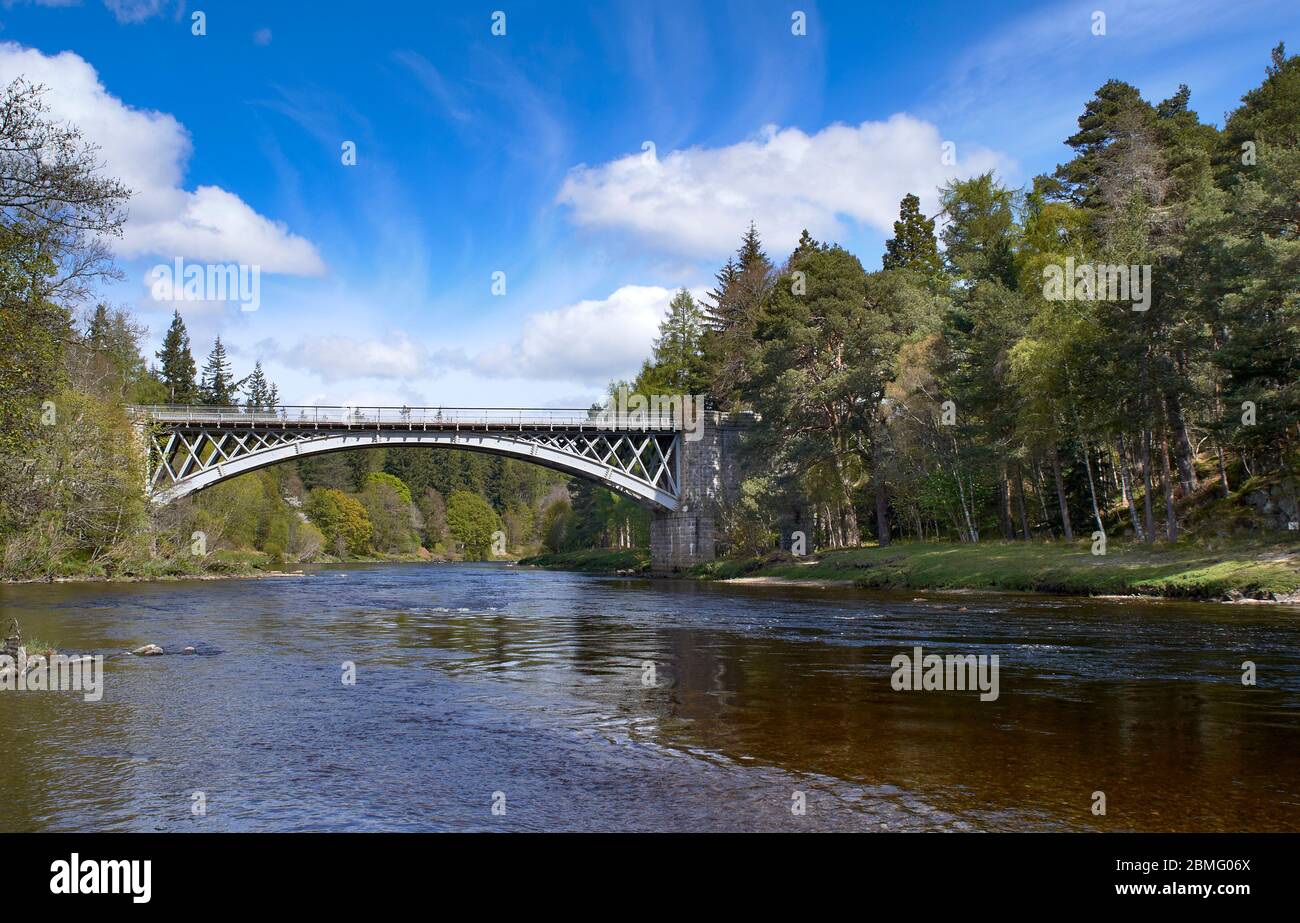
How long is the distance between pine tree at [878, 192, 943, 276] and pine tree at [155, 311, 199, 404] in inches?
3200

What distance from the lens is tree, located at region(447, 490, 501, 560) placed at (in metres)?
146

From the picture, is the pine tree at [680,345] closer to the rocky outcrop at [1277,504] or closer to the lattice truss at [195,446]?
the lattice truss at [195,446]

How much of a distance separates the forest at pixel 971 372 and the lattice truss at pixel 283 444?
3.79 meters

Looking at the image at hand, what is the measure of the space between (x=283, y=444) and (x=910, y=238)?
6066 cm

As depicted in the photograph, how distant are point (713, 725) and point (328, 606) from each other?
28.4m

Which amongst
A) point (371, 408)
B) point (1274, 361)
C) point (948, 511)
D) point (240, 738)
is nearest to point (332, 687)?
point (240, 738)

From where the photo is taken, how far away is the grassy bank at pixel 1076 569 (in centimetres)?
2953

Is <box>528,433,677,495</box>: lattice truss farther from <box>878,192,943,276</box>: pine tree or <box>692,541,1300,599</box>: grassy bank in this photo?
<box>878,192,943,276</box>: pine tree

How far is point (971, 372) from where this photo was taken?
4647cm

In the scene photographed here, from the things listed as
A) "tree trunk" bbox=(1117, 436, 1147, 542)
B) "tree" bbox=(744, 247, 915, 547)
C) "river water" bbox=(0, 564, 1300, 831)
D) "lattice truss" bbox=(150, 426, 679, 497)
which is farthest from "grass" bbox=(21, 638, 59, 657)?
"lattice truss" bbox=(150, 426, 679, 497)

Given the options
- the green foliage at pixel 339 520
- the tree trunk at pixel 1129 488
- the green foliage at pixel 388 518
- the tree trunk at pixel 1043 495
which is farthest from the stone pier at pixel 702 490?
the green foliage at pixel 388 518

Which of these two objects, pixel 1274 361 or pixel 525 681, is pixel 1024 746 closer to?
pixel 525 681

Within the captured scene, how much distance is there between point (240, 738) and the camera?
37.9 feet
